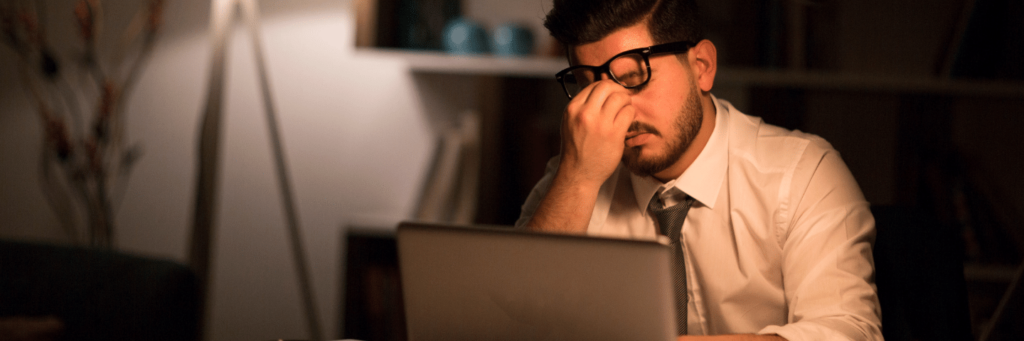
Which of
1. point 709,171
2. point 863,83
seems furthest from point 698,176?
point 863,83

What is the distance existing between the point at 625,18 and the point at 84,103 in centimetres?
169

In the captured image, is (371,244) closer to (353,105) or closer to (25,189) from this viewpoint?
(353,105)

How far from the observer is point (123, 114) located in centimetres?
194

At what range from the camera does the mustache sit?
3.23ft

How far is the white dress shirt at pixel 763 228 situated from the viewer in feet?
2.83

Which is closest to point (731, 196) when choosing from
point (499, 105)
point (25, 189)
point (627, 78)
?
point (627, 78)

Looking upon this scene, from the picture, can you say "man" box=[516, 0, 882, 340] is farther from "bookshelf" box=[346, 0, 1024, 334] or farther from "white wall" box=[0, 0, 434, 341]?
"white wall" box=[0, 0, 434, 341]

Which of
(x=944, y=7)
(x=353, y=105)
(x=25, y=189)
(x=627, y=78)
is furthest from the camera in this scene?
(x=353, y=105)

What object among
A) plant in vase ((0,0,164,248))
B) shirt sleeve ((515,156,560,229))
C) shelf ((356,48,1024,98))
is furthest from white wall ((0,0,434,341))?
shelf ((356,48,1024,98))

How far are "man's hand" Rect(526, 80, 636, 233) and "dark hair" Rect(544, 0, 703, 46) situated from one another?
8 cm

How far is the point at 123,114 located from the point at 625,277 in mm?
1823

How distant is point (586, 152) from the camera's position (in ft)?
3.10

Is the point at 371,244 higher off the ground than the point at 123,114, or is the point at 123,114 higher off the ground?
the point at 123,114

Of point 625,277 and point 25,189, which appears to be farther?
point 25,189
